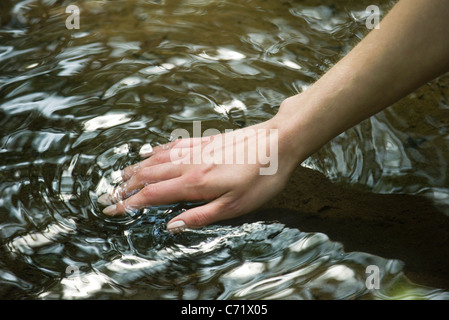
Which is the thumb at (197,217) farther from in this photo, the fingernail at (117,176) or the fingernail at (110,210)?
the fingernail at (117,176)

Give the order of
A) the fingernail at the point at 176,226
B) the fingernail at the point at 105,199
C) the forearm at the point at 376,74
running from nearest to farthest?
the forearm at the point at 376,74 < the fingernail at the point at 176,226 < the fingernail at the point at 105,199

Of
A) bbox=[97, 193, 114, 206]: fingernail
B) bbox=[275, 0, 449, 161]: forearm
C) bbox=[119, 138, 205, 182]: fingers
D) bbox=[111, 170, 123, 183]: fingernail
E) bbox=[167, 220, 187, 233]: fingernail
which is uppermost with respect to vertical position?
bbox=[275, 0, 449, 161]: forearm

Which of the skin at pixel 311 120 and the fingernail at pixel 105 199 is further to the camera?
the fingernail at pixel 105 199

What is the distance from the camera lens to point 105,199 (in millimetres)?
2076

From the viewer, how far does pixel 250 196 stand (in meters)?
1.95

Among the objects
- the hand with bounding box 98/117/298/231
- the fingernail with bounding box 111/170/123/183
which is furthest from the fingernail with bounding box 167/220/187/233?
the fingernail with bounding box 111/170/123/183

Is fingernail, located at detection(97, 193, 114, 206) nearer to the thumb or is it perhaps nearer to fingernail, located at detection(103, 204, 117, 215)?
fingernail, located at detection(103, 204, 117, 215)

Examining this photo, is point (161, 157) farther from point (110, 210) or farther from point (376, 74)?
point (376, 74)

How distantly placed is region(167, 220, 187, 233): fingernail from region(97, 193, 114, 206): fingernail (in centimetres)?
26

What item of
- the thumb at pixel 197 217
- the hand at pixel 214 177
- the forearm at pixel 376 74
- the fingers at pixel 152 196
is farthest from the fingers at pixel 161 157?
the forearm at pixel 376 74

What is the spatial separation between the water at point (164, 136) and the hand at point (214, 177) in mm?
53

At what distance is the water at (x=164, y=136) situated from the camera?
179cm

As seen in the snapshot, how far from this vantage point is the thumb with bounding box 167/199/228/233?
1937mm
